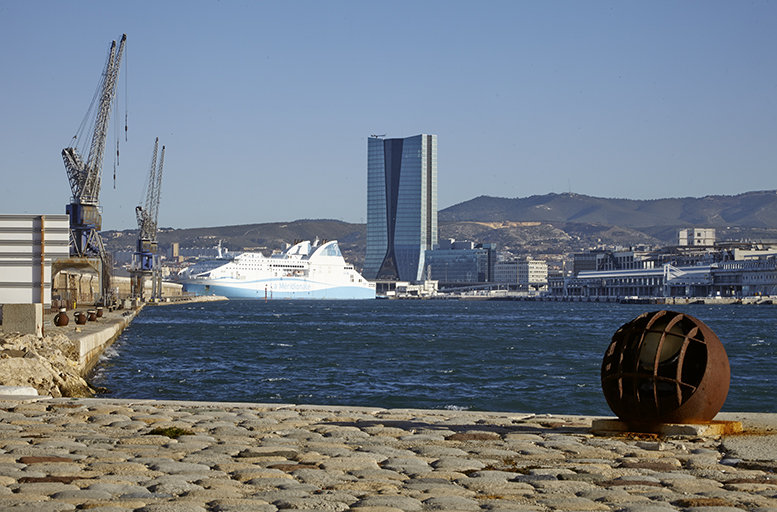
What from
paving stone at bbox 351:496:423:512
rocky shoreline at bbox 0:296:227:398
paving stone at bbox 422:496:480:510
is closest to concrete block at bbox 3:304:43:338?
rocky shoreline at bbox 0:296:227:398

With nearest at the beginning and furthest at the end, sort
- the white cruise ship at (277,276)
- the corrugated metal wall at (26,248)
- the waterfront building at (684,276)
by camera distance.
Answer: the corrugated metal wall at (26,248), the waterfront building at (684,276), the white cruise ship at (277,276)

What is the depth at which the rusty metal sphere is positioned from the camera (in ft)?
20.6

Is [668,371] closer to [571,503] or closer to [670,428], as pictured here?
[670,428]

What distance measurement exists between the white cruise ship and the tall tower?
178 feet

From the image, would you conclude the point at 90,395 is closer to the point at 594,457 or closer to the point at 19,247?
the point at 19,247

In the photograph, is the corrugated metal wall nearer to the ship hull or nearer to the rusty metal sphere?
the rusty metal sphere

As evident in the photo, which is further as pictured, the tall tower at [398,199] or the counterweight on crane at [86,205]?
the tall tower at [398,199]

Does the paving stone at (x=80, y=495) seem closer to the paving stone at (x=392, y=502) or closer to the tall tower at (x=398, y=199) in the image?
the paving stone at (x=392, y=502)

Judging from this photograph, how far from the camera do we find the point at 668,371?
631 cm

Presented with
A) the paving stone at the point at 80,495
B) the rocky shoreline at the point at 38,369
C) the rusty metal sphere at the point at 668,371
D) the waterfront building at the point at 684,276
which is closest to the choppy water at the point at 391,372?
the rocky shoreline at the point at 38,369

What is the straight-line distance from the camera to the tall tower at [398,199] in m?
192

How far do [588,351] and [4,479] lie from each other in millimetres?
25504

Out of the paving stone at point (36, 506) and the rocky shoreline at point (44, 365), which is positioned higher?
the paving stone at point (36, 506)

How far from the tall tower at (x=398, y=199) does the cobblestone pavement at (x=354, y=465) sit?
18493cm
